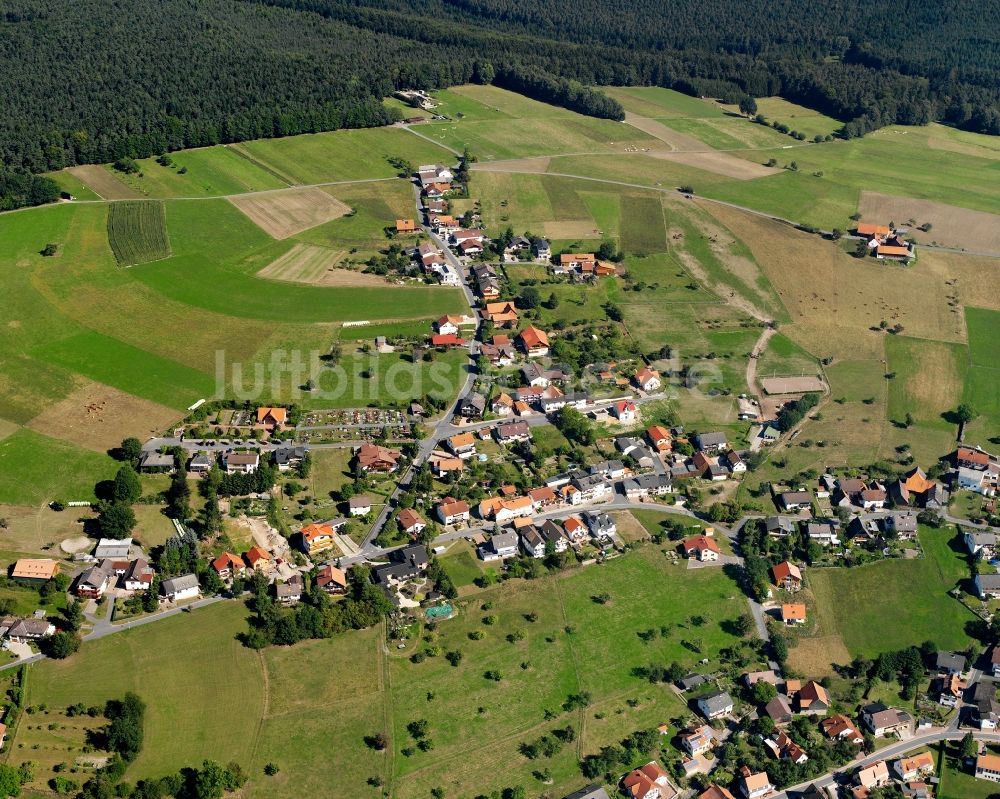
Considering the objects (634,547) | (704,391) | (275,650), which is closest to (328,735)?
(275,650)

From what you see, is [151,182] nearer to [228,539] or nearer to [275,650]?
[228,539]

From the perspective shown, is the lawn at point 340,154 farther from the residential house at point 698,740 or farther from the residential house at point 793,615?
the residential house at point 698,740

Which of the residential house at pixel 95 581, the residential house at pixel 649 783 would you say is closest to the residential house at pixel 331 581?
the residential house at pixel 95 581

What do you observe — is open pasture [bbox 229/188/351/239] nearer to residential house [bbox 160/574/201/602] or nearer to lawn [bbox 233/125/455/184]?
lawn [bbox 233/125/455/184]

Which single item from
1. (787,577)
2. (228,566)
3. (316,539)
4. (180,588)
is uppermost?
(316,539)

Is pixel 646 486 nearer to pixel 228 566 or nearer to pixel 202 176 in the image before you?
pixel 228 566

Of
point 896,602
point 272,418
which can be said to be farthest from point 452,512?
point 896,602

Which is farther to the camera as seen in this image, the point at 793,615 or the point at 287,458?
the point at 287,458
